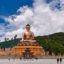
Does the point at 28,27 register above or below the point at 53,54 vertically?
above

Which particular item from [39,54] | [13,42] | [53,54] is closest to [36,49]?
[39,54]

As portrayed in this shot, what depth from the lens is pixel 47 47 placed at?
56906 millimetres

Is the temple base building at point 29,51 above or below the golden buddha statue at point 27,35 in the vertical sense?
below

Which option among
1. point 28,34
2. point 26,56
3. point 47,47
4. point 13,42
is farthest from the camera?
point 13,42

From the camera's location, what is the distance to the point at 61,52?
183 feet

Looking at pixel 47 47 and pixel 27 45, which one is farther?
pixel 47 47

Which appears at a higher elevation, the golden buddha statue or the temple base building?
the golden buddha statue

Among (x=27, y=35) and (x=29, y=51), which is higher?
(x=27, y=35)

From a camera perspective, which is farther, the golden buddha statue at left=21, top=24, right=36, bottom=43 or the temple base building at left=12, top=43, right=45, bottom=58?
the golden buddha statue at left=21, top=24, right=36, bottom=43

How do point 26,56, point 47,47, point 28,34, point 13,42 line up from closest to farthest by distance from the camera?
point 26,56, point 28,34, point 47,47, point 13,42

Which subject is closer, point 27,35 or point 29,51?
point 29,51

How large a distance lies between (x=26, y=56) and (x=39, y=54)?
243cm

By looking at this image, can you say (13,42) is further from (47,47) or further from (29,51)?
(29,51)

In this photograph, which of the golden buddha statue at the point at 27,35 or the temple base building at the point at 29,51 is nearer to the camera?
the temple base building at the point at 29,51
